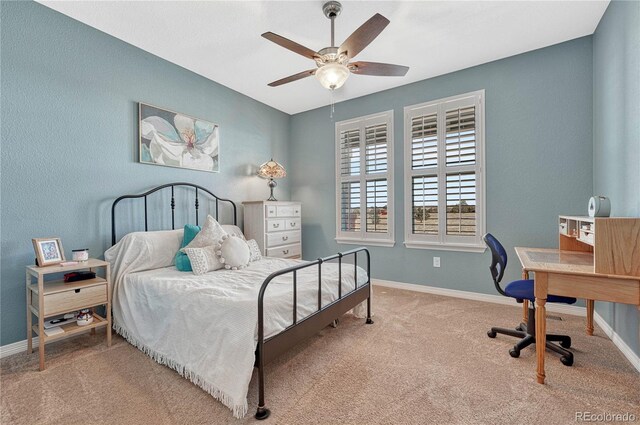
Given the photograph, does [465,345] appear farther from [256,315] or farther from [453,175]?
[453,175]

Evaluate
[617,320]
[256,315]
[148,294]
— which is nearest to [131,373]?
[148,294]

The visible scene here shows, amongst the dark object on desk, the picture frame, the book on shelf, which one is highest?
the picture frame

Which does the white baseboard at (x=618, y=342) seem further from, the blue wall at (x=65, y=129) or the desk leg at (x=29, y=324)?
the desk leg at (x=29, y=324)

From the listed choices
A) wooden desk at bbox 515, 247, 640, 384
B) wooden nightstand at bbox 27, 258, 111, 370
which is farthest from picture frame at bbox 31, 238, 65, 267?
wooden desk at bbox 515, 247, 640, 384

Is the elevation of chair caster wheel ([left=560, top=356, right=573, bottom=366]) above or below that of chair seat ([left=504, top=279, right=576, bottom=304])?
below

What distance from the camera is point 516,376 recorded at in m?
1.91

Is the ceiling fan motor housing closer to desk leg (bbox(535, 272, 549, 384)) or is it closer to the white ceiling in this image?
the white ceiling

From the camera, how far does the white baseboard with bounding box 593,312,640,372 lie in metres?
1.99

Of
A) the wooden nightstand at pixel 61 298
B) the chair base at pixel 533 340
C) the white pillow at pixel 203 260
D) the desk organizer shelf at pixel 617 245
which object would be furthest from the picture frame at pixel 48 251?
the desk organizer shelf at pixel 617 245

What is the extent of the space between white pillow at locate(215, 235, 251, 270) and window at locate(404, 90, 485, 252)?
2.32m

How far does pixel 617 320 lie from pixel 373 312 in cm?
203

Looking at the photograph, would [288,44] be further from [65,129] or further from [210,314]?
[65,129]

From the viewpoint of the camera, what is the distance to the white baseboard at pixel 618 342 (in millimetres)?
1990

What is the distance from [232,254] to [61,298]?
128cm
